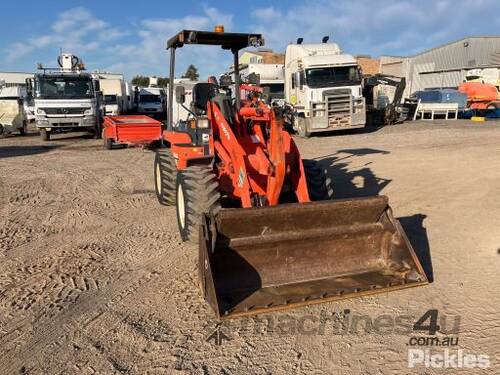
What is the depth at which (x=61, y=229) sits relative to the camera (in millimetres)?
6262

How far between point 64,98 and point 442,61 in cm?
3536

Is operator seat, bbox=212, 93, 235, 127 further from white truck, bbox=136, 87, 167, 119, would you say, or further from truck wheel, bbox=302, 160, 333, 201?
white truck, bbox=136, 87, 167, 119

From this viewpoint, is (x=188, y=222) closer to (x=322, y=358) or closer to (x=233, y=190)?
(x=233, y=190)

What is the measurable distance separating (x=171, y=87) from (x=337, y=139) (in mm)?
11162

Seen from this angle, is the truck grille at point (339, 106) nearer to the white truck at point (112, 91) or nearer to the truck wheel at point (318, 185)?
the truck wheel at point (318, 185)

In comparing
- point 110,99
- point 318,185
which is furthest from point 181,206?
point 110,99

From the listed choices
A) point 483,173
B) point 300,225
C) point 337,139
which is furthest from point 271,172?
point 337,139

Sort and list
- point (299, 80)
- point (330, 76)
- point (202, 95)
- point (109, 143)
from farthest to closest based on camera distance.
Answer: point (299, 80) < point (330, 76) < point (109, 143) < point (202, 95)

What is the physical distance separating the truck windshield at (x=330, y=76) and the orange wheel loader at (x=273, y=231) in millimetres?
12038

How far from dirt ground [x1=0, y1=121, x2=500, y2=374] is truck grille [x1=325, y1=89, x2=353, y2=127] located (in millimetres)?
9050

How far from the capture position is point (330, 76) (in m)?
17.3

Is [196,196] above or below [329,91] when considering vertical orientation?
below

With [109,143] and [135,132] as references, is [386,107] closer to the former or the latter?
[135,132]

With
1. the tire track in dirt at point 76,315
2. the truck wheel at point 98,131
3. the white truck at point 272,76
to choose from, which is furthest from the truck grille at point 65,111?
the tire track in dirt at point 76,315
